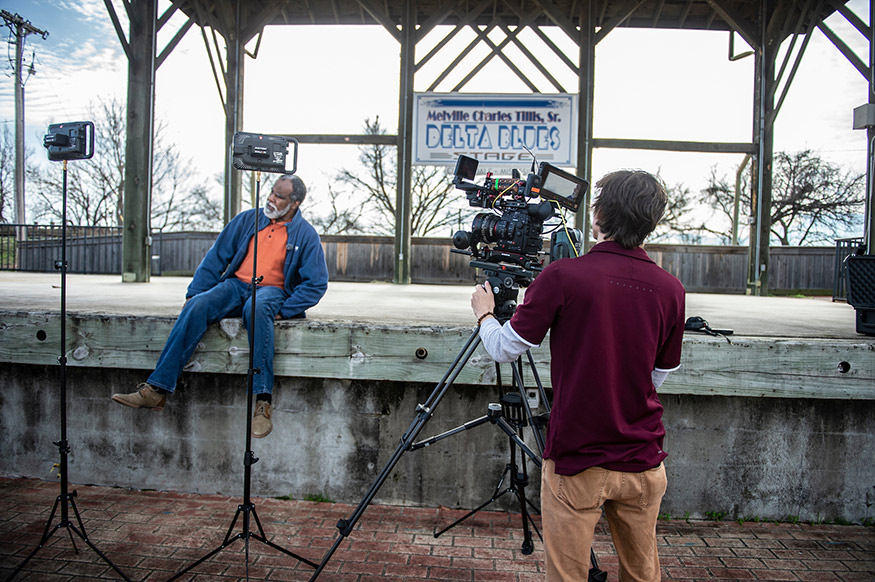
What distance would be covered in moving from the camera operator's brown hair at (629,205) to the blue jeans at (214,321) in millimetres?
2104

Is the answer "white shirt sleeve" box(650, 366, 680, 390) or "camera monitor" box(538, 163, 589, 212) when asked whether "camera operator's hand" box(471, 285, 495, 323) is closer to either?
"camera monitor" box(538, 163, 589, 212)

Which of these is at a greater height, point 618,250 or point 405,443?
point 618,250

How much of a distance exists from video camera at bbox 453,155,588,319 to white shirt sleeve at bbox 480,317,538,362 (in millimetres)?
313

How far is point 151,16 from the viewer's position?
7.69 metres

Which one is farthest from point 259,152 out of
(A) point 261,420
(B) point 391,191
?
(B) point 391,191

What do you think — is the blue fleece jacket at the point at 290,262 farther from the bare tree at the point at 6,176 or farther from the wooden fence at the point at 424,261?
the bare tree at the point at 6,176

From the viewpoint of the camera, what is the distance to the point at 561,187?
225cm

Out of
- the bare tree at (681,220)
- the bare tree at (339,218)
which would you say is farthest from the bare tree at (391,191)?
the bare tree at (681,220)

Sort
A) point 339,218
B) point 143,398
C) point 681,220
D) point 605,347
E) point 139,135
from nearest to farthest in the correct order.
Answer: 1. point 605,347
2. point 143,398
3. point 139,135
4. point 339,218
5. point 681,220

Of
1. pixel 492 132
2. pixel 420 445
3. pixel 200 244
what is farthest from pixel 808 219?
pixel 420 445

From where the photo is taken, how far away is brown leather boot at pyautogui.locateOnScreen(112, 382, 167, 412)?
9.87 feet

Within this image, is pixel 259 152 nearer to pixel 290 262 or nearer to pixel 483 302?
pixel 290 262

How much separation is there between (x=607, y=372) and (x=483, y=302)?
571 mm

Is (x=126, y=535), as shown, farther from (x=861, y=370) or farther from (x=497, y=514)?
(x=861, y=370)
